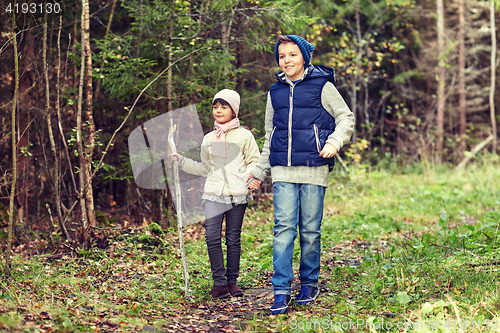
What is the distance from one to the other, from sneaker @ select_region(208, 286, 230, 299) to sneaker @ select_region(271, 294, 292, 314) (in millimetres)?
680

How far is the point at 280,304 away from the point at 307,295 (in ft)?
1.20

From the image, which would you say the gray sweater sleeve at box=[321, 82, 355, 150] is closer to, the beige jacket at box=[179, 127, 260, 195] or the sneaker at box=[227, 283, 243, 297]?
the beige jacket at box=[179, 127, 260, 195]

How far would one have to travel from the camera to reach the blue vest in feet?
12.7

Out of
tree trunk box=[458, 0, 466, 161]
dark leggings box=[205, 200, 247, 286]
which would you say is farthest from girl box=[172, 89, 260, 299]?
tree trunk box=[458, 0, 466, 161]

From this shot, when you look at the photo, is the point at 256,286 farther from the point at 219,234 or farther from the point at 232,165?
the point at 232,165

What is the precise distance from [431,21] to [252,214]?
16796 millimetres

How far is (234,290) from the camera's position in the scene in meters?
4.42

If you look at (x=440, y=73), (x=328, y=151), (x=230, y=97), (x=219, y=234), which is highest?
(x=440, y=73)

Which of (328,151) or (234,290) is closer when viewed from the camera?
(328,151)

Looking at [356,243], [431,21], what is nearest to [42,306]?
[356,243]

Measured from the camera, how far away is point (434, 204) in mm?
9203

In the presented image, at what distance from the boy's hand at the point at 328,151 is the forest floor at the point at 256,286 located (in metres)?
1.24

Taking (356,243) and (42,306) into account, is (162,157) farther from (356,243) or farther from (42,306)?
(42,306)

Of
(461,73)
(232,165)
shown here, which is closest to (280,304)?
(232,165)
